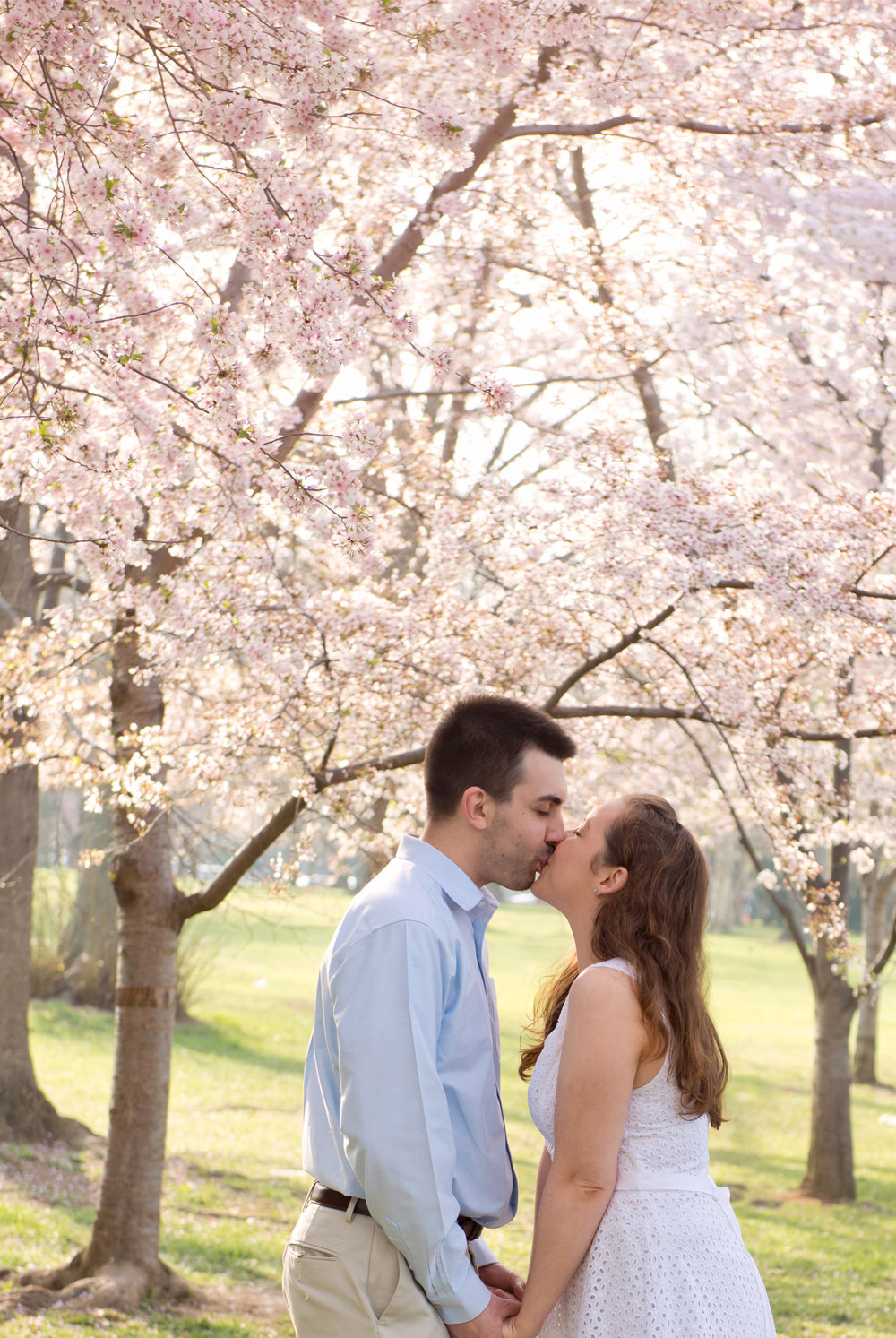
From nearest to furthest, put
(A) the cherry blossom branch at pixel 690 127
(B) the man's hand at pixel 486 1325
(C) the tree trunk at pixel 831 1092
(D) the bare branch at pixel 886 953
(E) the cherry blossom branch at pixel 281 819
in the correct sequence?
(B) the man's hand at pixel 486 1325, (E) the cherry blossom branch at pixel 281 819, (A) the cherry blossom branch at pixel 690 127, (D) the bare branch at pixel 886 953, (C) the tree trunk at pixel 831 1092

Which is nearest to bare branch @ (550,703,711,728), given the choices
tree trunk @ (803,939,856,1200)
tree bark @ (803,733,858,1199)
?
tree bark @ (803,733,858,1199)

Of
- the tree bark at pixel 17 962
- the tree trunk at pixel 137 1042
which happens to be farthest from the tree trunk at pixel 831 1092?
the tree bark at pixel 17 962

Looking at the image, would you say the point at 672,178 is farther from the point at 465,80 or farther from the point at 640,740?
the point at 640,740

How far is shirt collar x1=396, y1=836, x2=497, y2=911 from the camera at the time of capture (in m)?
2.34

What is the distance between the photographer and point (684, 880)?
2502 mm

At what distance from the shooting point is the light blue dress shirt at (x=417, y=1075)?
80.9 inches

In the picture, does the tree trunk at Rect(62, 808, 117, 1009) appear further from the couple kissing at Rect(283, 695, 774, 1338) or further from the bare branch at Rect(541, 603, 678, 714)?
the couple kissing at Rect(283, 695, 774, 1338)

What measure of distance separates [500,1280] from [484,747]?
109cm

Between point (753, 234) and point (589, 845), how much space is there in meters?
5.78

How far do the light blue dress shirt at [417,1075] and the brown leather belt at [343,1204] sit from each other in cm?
2

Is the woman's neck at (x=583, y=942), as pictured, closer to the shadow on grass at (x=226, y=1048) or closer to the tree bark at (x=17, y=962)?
the tree bark at (x=17, y=962)

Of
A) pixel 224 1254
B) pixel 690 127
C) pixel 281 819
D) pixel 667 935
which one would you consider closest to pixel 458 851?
pixel 667 935

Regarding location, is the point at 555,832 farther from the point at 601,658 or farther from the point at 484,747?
the point at 601,658

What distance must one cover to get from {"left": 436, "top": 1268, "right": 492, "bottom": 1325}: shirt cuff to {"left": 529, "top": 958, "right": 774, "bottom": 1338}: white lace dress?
0.26 metres
